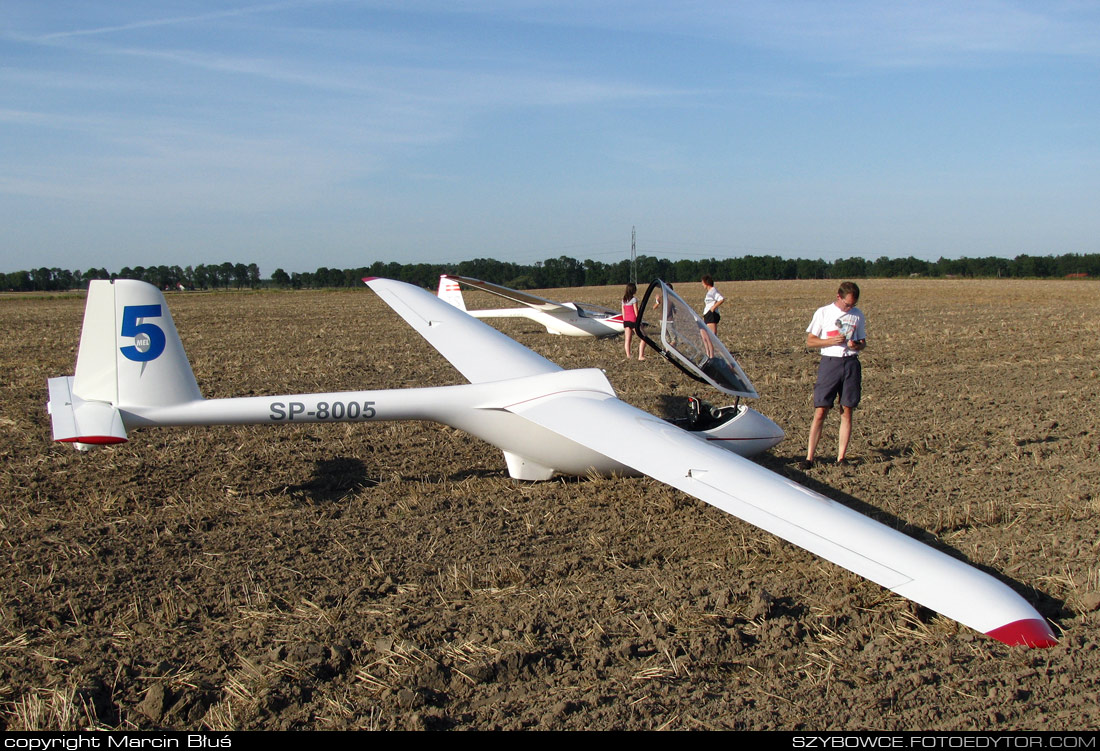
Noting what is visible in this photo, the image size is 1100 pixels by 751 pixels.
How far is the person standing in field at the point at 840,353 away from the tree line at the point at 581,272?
54.5 metres

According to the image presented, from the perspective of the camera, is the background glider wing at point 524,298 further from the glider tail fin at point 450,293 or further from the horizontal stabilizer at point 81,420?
the horizontal stabilizer at point 81,420

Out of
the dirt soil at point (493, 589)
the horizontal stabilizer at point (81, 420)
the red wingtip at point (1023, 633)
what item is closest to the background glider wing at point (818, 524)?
the red wingtip at point (1023, 633)

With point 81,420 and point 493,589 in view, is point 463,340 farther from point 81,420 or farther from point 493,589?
point 493,589

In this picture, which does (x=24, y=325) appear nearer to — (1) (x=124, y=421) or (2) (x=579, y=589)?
(1) (x=124, y=421)

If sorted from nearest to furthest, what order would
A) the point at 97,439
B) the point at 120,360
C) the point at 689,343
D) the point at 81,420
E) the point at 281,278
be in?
the point at 97,439
the point at 81,420
the point at 120,360
the point at 689,343
the point at 281,278

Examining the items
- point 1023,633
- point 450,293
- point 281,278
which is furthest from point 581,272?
point 1023,633

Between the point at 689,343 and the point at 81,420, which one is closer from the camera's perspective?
the point at 81,420

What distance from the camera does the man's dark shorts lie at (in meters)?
7.21

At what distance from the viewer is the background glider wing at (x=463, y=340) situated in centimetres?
805

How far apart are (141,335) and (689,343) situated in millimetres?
4681

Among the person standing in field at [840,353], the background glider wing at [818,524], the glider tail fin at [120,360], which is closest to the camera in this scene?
the background glider wing at [818,524]

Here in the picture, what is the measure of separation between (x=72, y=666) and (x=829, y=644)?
13.0 ft

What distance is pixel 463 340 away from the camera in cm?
884
